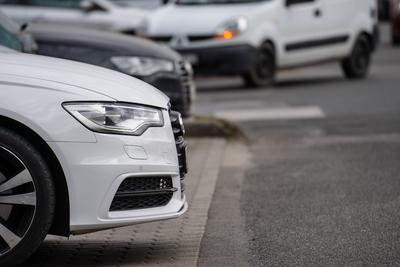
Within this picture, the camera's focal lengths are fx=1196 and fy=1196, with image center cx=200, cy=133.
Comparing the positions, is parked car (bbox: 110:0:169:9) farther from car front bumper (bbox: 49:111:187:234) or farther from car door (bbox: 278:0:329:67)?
car front bumper (bbox: 49:111:187:234)

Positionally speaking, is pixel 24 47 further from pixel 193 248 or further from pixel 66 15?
pixel 66 15

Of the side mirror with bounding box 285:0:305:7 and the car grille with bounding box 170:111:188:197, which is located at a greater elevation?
the car grille with bounding box 170:111:188:197

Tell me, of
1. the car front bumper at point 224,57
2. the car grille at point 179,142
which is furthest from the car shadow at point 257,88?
the car grille at point 179,142

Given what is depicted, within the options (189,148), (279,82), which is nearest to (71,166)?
(189,148)

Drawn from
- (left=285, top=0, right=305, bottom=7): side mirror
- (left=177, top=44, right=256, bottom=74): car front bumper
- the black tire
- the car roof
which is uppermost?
the car roof

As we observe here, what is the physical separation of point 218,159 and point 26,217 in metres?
4.76

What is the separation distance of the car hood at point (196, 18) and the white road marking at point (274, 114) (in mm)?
2757

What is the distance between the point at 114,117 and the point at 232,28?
37.5ft

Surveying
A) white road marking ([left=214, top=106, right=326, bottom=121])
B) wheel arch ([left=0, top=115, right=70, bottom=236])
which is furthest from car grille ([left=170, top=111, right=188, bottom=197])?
white road marking ([left=214, top=106, right=326, bottom=121])

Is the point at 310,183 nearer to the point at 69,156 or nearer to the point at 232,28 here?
the point at 69,156

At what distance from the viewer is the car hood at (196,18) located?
57.3ft

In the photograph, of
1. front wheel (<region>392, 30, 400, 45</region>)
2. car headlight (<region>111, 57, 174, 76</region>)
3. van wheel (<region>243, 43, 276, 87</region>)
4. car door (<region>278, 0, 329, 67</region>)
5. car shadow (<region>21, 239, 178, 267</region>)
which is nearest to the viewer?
car shadow (<region>21, 239, 178, 267</region>)

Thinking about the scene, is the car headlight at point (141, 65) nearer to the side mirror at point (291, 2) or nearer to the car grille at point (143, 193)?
the car grille at point (143, 193)

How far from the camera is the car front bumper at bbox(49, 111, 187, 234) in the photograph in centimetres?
597
